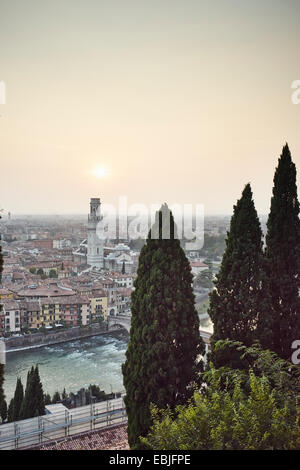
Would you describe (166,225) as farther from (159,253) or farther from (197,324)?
(197,324)

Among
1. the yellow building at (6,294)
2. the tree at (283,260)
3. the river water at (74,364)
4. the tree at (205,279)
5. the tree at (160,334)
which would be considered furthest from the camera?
the yellow building at (6,294)

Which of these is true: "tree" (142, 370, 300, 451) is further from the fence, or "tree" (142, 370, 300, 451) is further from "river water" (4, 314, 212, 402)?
"river water" (4, 314, 212, 402)

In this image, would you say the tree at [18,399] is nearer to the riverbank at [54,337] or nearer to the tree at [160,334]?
the tree at [160,334]

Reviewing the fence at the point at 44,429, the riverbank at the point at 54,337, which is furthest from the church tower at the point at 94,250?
the fence at the point at 44,429

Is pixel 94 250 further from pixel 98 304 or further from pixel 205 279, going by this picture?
pixel 205 279

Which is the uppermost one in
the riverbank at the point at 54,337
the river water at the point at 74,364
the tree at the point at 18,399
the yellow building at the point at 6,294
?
the yellow building at the point at 6,294

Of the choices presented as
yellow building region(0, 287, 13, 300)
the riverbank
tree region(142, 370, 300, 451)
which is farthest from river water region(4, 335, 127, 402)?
tree region(142, 370, 300, 451)

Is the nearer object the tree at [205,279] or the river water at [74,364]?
the river water at [74,364]
